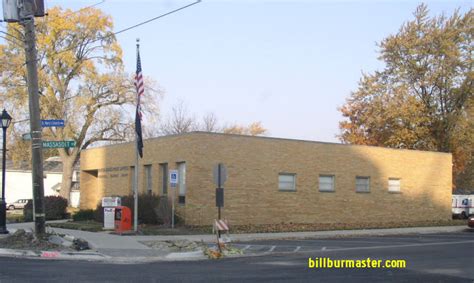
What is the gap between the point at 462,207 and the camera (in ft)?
152

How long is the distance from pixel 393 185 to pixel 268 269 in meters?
24.0

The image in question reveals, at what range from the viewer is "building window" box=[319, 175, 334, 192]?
1265 inches

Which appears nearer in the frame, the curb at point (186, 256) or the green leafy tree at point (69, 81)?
the curb at point (186, 256)

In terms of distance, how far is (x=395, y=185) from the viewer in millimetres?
35781

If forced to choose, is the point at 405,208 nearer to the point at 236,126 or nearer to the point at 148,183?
the point at 148,183

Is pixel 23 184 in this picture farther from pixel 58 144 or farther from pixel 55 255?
pixel 55 255

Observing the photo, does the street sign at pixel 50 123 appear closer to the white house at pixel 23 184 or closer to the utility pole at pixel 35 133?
the utility pole at pixel 35 133

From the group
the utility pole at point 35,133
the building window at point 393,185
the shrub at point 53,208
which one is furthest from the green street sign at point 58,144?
the building window at point 393,185

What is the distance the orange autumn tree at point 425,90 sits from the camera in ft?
150

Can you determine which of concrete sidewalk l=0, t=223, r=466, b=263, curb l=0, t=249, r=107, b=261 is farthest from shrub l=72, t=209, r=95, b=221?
curb l=0, t=249, r=107, b=261

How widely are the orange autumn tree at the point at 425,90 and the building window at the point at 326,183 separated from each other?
1543 cm

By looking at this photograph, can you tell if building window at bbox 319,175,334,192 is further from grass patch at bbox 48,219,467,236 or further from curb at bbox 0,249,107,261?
curb at bbox 0,249,107,261

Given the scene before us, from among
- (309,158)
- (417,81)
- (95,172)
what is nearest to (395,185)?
(309,158)

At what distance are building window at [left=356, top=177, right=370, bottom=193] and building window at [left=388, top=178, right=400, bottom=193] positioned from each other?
6.32ft
